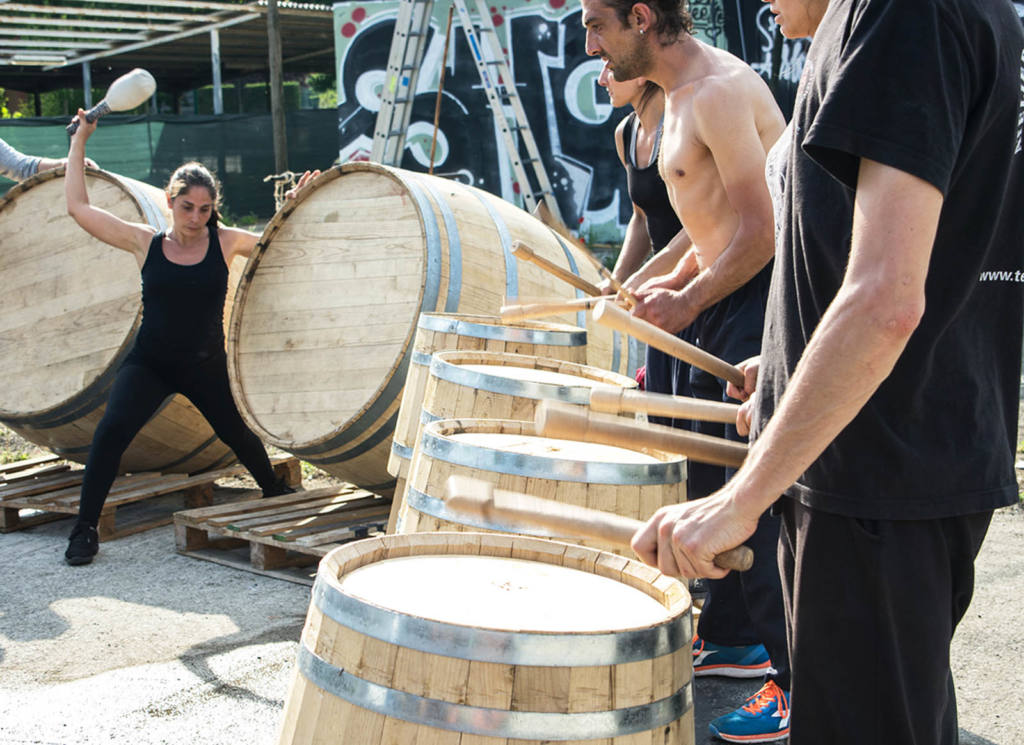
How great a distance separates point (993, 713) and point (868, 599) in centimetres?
209

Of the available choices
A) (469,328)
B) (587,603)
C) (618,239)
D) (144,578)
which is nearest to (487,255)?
(469,328)

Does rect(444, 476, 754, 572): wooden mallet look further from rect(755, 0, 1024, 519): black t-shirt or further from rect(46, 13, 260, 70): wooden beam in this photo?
rect(46, 13, 260, 70): wooden beam

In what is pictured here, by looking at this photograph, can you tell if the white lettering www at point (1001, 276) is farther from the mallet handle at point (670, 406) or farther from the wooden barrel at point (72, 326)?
the wooden barrel at point (72, 326)

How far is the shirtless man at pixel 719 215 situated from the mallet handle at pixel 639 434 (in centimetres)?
112

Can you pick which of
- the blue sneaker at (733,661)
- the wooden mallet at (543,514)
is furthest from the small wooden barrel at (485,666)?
the blue sneaker at (733,661)

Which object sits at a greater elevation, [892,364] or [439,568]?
[892,364]

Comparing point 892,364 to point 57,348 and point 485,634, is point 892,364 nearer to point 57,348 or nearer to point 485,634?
point 485,634

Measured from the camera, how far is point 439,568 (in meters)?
2.05

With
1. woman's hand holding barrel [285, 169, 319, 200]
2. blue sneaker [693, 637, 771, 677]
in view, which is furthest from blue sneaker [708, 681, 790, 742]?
woman's hand holding barrel [285, 169, 319, 200]

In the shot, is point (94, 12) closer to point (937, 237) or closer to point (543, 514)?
point (543, 514)

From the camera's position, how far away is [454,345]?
4211mm

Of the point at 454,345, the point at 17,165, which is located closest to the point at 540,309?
the point at 454,345

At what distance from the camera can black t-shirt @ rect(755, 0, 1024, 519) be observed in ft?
5.12

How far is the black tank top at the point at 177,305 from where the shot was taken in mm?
5426
